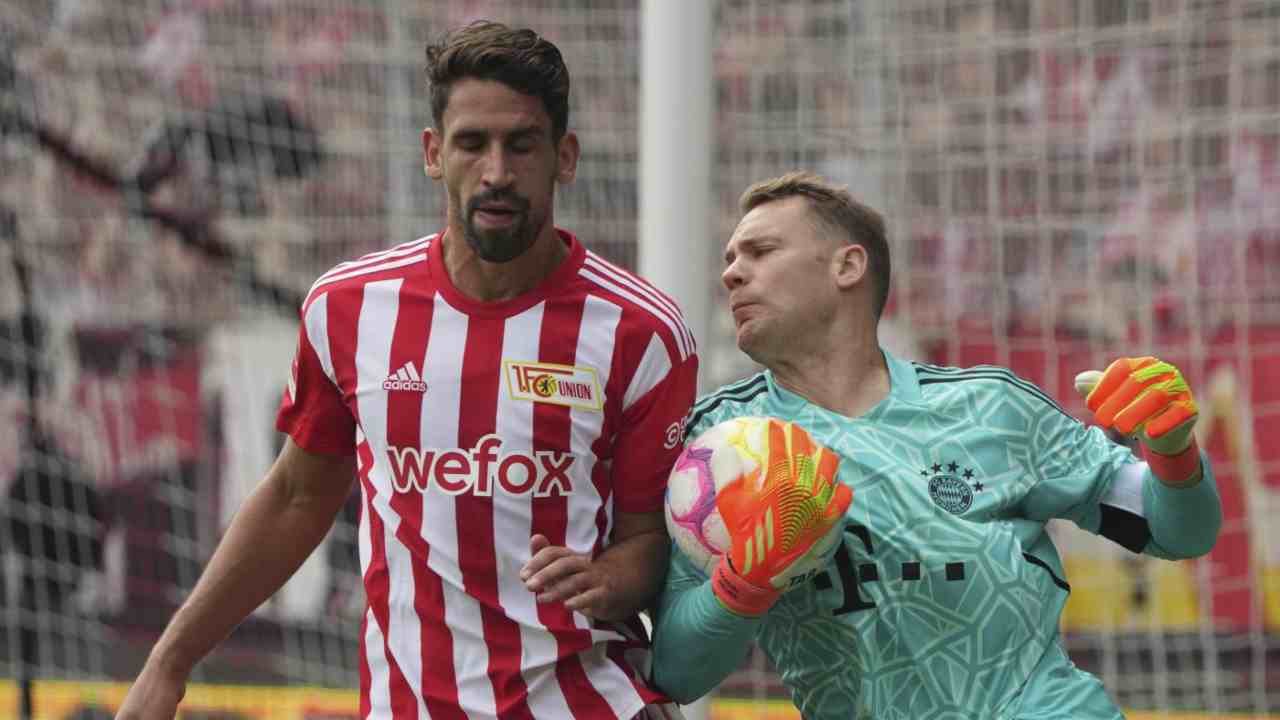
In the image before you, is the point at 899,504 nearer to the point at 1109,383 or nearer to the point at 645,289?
the point at 1109,383

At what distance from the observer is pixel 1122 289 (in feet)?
19.7

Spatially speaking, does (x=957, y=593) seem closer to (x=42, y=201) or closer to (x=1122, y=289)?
(x=1122, y=289)

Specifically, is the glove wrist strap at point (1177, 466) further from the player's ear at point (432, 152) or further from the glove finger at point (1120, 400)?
the player's ear at point (432, 152)

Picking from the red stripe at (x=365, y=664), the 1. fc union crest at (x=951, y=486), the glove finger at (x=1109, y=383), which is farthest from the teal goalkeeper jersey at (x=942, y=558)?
the red stripe at (x=365, y=664)

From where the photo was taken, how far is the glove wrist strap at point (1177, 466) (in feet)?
8.47

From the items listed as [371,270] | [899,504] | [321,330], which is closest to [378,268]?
[371,270]

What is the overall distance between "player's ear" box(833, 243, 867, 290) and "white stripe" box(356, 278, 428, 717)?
76 cm

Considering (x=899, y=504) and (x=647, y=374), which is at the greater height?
(x=647, y=374)

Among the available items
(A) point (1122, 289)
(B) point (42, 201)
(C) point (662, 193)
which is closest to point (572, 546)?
(C) point (662, 193)

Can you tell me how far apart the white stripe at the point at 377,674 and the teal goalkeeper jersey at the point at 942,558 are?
43cm

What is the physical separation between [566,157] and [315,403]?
1.94ft

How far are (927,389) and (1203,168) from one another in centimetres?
329

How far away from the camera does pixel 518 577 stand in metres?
2.51

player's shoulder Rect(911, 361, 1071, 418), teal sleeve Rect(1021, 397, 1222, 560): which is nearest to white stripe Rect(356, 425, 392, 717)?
player's shoulder Rect(911, 361, 1071, 418)
